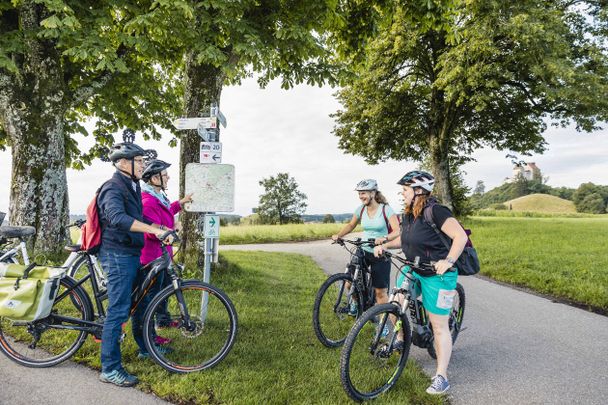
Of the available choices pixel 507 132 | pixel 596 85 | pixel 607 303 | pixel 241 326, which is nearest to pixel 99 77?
pixel 241 326

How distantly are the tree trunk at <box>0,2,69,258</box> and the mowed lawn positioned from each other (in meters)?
11.2

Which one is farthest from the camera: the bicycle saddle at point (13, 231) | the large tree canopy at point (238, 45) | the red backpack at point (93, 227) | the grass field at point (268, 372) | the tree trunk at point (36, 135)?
the tree trunk at point (36, 135)

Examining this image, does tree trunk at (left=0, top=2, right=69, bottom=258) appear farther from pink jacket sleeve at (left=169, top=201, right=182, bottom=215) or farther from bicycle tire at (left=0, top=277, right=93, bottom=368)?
pink jacket sleeve at (left=169, top=201, right=182, bottom=215)

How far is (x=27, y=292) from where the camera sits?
368cm

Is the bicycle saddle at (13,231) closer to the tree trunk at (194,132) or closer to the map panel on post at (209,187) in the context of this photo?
the map panel on post at (209,187)

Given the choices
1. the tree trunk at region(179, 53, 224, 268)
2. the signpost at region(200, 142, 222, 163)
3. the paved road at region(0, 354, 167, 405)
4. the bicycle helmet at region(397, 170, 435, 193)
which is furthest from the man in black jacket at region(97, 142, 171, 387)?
the tree trunk at region(179, 53, 224, 268)

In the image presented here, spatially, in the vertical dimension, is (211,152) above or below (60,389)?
above

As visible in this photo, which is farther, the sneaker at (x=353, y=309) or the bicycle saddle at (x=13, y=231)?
the sneaker at (x=353, y=309)

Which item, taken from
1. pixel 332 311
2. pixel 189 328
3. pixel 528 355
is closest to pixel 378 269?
pixel 332 311

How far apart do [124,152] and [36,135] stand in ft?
22.7

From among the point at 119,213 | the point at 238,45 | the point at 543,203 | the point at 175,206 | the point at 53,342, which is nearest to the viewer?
the point at 119,213

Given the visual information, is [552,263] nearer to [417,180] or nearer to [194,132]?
[417,180]

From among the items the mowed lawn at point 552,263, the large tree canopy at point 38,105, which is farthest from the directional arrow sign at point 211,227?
the mowed lawn at point 552,263

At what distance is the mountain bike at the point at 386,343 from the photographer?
11.3 ft
